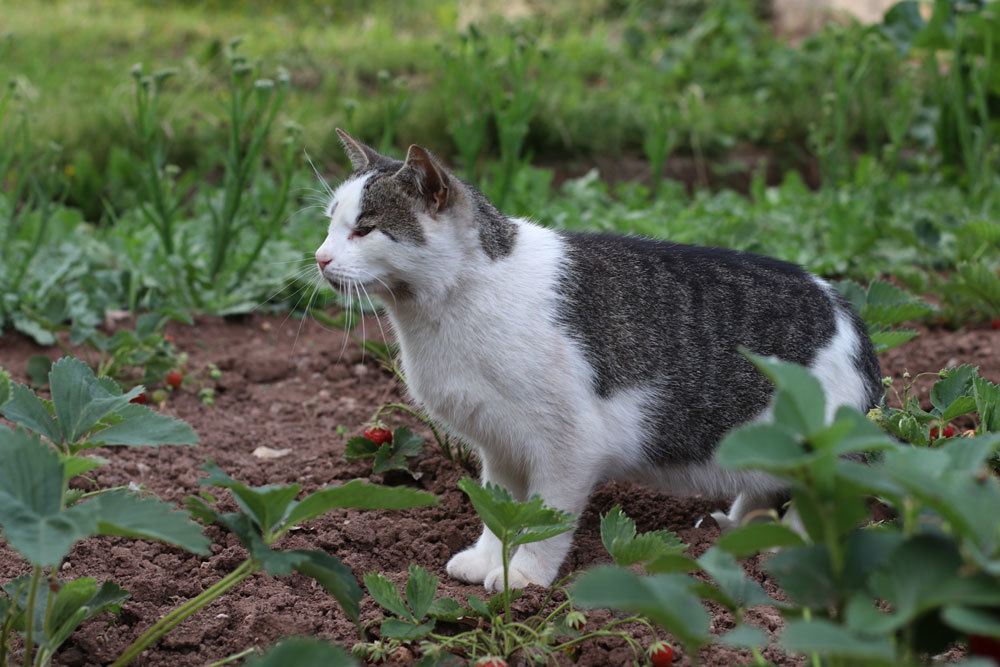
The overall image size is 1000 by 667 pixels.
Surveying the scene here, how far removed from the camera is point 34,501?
1.53 m

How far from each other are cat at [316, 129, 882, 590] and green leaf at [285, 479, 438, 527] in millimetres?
716

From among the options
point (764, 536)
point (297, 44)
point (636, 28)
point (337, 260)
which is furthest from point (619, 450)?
point (636, 28)

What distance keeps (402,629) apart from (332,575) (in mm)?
279

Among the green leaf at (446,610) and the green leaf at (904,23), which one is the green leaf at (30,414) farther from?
the green leaf at (904,23)

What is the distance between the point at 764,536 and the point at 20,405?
1.13 metres

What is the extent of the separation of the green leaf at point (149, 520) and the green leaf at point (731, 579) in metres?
0.65

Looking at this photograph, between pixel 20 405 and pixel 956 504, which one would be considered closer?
pixel 956 504

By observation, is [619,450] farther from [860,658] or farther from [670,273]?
[860,658]

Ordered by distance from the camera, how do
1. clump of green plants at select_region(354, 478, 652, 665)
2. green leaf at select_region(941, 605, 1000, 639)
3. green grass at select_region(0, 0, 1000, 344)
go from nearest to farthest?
green leaf at select_region(941, 605, 1000, 639), clump of green plants at select_region(354, 478, 652, 665), green grass at select_region(0, 0, 1000, 344)

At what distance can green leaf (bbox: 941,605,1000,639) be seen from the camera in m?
1.15

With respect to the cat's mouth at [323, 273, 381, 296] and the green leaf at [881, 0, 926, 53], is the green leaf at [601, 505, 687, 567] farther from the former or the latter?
the green leaf at [881, 0, 926, 53]

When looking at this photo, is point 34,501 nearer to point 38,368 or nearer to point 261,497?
point 261,497

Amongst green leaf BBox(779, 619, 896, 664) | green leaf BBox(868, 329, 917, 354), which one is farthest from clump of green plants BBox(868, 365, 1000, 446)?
green leaf BBox(779, 619, 896, 664)

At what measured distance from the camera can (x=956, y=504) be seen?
121 cm
